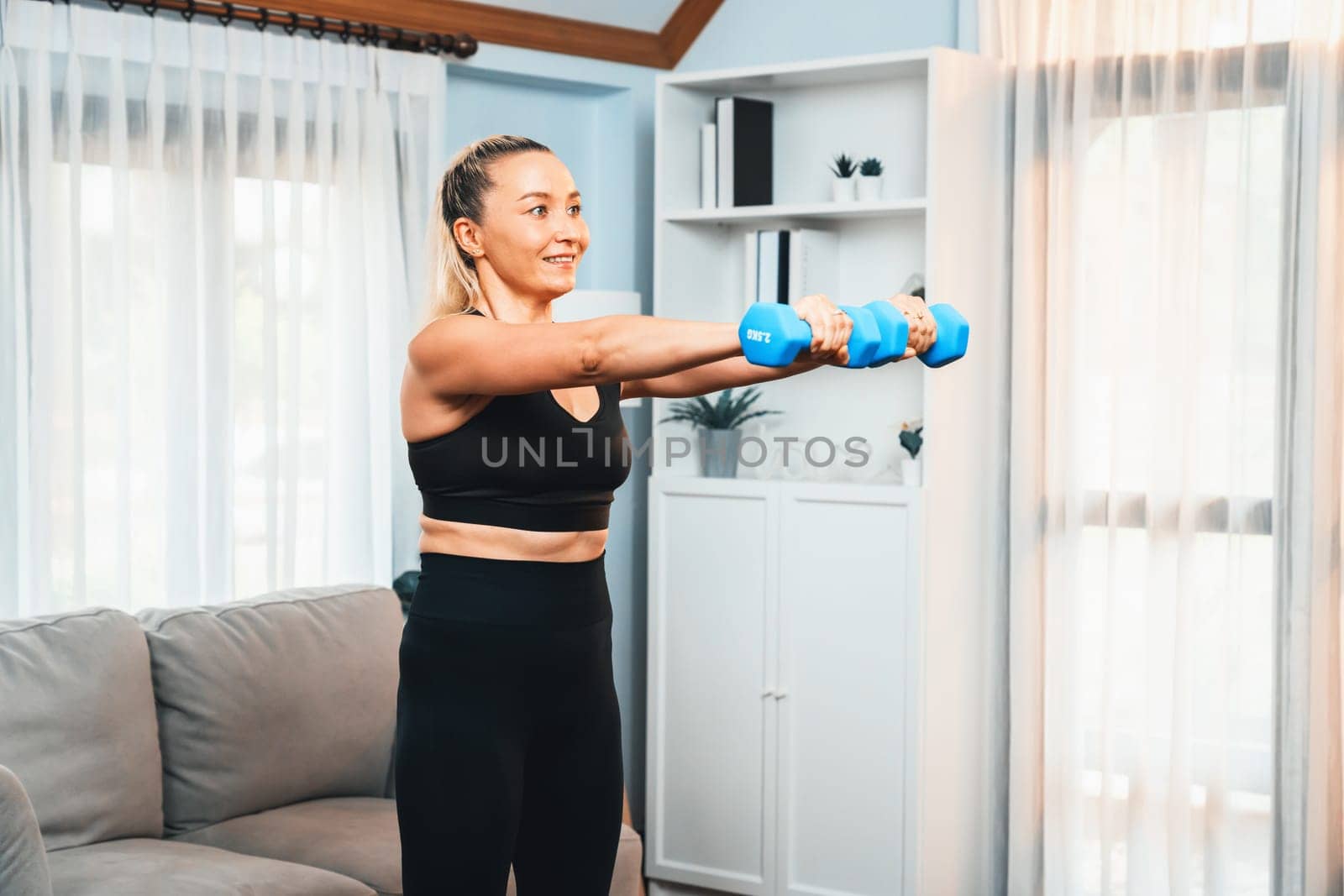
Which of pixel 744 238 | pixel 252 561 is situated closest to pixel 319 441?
pixel 252 561

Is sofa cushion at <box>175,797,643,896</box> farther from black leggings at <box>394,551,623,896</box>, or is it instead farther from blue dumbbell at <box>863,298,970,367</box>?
blue dumbbell at <box>863,298,970,367</box>

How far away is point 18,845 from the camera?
1930 mm

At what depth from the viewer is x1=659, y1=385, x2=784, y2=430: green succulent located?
3541 mm

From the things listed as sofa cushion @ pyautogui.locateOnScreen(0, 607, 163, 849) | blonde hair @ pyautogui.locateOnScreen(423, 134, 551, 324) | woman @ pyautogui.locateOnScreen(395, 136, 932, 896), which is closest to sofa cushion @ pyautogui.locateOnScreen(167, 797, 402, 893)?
sofa cushion @ pyautogui.locateOnScreen(0, 607, 163, 849)

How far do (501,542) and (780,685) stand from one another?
177cm

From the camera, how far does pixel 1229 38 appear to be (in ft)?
9.87

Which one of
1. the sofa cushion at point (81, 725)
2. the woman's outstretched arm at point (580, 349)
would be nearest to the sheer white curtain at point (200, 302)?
the sofa cushion at point (81, 725)

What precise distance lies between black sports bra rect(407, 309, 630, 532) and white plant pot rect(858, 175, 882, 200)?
1.80 m

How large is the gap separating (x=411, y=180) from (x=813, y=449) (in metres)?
1.23

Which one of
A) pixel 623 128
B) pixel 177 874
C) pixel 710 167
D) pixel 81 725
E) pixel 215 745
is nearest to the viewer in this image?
pixel 177 874

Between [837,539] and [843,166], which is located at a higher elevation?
[843,166]

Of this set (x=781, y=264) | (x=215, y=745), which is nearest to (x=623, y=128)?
(x=781, y=264)

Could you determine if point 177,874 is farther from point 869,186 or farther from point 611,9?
point 611,9

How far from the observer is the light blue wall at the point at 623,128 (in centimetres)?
375
